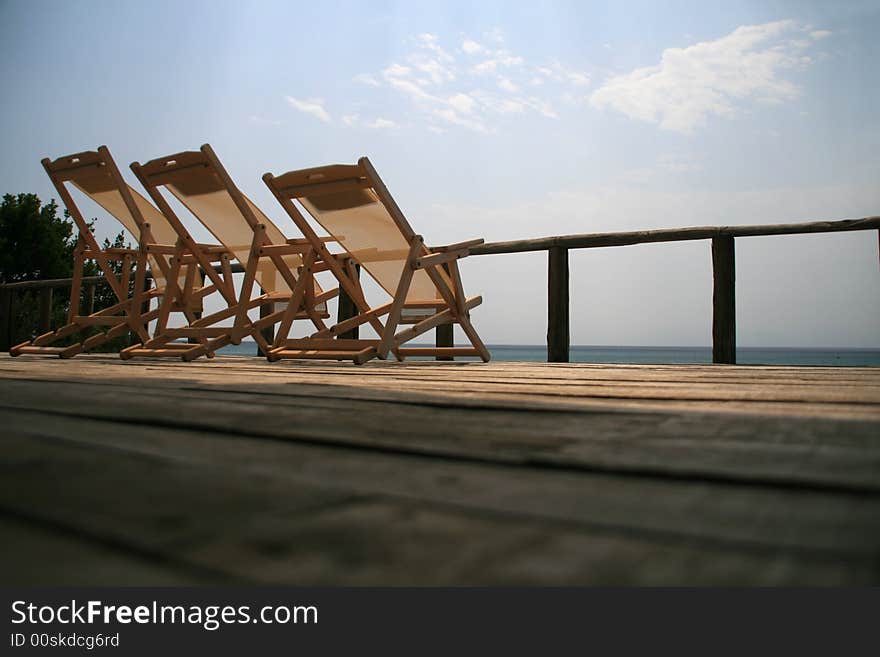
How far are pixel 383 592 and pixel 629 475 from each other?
0.95 ft

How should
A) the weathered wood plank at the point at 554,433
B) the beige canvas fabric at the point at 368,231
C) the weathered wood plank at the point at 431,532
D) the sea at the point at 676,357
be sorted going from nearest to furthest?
the weathered wood plank at the point at 431,532 < the weathered wood plank at the point at 554,433 < the beige canvas fabric at the point at 368,231 < the sea at the point at 676,357

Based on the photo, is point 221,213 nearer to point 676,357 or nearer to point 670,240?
point 670,240

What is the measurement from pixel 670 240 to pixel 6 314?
23.1 feet

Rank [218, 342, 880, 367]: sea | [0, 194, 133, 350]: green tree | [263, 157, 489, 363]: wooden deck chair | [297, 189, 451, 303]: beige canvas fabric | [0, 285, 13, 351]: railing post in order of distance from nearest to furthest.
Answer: [263, 157, 489, 363]: wooden deck chair → [297, 189, 451, 303]: beige canvas fabric → [0, 285, 13, 351]: railing post → [0, 194, 133, 350]: green tree → [218, 342, 880, 367]: sea

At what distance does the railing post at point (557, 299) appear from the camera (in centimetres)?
410

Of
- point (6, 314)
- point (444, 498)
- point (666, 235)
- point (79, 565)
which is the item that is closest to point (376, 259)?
point (666, 235)

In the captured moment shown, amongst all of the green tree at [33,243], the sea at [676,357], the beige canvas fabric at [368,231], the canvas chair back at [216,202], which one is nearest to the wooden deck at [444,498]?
the beige canvas fabric at [368,231]

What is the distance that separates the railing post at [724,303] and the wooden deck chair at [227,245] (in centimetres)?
239

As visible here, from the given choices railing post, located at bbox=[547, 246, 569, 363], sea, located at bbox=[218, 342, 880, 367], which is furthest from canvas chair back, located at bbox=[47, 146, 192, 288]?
sea, located at bbox=[218, 342, 880, 367]

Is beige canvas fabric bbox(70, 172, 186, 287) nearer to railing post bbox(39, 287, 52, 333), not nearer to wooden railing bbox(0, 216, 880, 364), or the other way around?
wooden railing bbox(0, 216, 880, 364)

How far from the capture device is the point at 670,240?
3.90 metres

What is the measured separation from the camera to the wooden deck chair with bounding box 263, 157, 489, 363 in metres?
3.14

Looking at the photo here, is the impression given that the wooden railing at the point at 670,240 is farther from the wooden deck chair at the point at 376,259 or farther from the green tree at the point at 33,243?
the green tree at the point at 33,243

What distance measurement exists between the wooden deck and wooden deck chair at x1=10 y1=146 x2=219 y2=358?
11.2ft
